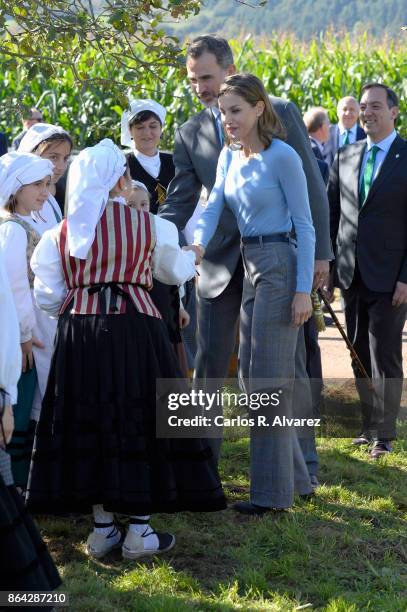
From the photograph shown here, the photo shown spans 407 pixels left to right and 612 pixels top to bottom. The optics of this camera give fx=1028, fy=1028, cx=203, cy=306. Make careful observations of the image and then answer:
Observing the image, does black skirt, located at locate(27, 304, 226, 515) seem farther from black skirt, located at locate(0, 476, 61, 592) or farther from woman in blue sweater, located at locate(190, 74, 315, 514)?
black skirt, located at locate(0, 476, 61, 592)

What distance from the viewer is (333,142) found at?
1195 cm

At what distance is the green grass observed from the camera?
4111mm

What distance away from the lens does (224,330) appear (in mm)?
5379

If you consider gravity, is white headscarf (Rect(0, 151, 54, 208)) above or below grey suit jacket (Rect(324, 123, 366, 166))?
below

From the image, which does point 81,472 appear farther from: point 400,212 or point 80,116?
point 80,116

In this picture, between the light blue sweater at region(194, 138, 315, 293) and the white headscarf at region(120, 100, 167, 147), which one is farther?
the white headscarf at region(120, 100, 167, 147)

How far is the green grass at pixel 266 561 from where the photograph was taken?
4.11 meters

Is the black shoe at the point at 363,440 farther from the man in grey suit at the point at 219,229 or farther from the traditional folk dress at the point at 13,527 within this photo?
the traditional folk dress at the point at 13,527

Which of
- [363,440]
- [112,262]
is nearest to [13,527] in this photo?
[112,262]

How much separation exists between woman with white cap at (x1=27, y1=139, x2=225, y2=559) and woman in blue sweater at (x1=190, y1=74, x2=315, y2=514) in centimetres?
54

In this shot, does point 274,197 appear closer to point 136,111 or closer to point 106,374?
point 106,374

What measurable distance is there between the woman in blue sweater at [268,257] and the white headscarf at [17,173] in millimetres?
823

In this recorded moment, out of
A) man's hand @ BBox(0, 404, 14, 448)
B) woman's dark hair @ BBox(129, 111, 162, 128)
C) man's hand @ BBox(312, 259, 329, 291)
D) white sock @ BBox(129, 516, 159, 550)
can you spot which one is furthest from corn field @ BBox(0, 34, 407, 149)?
man's hand @ BBox(0, 404, 14, 448)

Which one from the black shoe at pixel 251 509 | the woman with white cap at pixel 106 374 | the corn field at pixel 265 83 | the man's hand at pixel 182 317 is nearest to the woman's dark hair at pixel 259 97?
the woman with white cap at pixel 106 374
